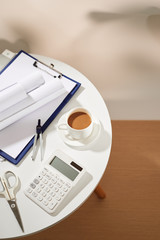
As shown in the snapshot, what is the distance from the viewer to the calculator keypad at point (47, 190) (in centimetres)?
98

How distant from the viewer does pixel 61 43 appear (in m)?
1.49

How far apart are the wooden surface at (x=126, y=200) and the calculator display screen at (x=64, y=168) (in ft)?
1.84

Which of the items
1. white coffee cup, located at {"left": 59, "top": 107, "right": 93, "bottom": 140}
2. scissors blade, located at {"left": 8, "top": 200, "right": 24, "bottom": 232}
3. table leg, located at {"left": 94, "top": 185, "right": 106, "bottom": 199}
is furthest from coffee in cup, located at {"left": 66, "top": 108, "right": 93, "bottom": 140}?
table leg, located at {"left": 94, "top": 185, "right": 106, "bottom": 199}

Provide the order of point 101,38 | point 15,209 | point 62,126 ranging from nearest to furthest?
1. point 15,209
2. point 62,126
3. point 101,38

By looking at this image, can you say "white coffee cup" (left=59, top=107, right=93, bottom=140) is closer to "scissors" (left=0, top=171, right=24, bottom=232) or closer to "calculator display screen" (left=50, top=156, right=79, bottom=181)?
"calculator display screen" (left=50, top=156, right=79, bottom=181)

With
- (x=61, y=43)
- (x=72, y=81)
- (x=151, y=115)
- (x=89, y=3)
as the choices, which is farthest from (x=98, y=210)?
(x=89, y=3)

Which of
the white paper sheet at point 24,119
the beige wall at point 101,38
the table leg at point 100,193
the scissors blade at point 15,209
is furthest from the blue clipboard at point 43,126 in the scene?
the table leg at point 100,193

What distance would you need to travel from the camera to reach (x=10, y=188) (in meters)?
1.00

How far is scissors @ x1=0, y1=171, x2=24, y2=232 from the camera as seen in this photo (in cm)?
97

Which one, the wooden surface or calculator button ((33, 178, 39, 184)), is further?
the wooden surface

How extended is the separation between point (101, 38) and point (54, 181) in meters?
0.77

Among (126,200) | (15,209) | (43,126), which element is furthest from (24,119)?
(126,200)

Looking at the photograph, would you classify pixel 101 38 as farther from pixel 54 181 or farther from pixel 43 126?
pixel 54 181

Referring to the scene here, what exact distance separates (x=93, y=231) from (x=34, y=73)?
2.67 ft
